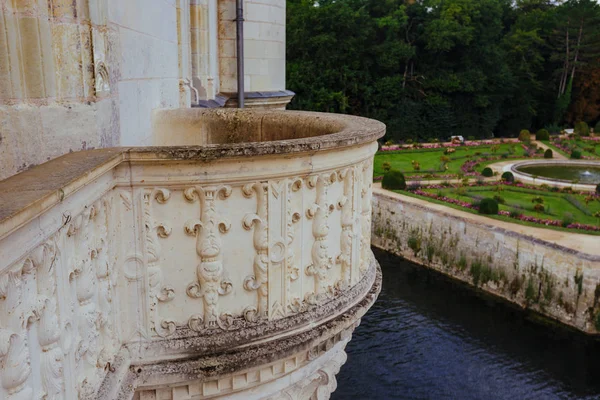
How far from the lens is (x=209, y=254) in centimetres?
284

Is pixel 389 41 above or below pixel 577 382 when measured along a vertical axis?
above

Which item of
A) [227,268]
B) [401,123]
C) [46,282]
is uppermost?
[46,282]

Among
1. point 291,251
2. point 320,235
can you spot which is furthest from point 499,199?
point 291,251

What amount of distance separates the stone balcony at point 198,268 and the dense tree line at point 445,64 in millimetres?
24769

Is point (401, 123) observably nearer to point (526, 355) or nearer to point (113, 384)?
point (526, 355)

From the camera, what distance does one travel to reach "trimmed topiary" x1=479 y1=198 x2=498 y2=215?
48.9 feet

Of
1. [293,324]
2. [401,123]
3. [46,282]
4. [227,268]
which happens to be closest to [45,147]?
[46,282]

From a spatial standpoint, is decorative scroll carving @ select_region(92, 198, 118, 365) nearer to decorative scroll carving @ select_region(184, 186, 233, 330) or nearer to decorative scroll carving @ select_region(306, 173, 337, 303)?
decorative scroll carving @ select_region(184, 186, 233, 330)

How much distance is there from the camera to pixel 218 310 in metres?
2.94

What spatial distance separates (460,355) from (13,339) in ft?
36.2

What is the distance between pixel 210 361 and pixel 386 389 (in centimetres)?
847

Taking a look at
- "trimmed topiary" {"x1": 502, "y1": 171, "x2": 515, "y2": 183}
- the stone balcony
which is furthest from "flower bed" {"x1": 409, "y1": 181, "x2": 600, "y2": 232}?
the stone balcony

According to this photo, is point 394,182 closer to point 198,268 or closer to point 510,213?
point 510,213

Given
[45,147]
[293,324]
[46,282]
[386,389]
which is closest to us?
[46,282]
